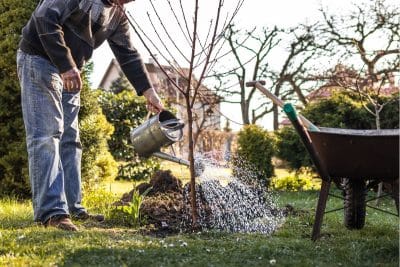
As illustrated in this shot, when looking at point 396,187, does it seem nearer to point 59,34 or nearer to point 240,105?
point 59,34

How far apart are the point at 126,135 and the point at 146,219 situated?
4999mm

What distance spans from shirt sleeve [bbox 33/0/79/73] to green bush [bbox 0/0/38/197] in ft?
6.54

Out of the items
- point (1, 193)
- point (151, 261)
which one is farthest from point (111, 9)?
point (1, 193)

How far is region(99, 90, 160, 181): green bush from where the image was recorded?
852 cm

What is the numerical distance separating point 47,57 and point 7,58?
1.94m

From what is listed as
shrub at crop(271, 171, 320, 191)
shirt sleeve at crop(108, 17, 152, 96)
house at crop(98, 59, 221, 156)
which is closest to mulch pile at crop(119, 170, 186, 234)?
shirt sleeve at crop(108, 17, 152, 96)

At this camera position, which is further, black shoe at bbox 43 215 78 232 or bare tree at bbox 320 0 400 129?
bare tree at bbox 320 0 400 129

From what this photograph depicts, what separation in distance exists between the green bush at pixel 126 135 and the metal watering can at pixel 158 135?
4791 mm

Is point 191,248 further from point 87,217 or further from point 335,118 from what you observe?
point 335,118

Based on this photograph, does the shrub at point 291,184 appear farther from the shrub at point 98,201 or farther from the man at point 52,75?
the man at point 52,75

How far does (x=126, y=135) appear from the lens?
860cm

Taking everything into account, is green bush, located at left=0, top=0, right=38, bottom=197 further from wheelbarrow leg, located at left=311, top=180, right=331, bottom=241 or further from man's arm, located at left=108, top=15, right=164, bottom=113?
wheelbarrow leg, located at left=311, top=180, right=331, bottom=241

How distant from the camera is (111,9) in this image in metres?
3.59

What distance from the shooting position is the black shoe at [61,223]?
3225mm
